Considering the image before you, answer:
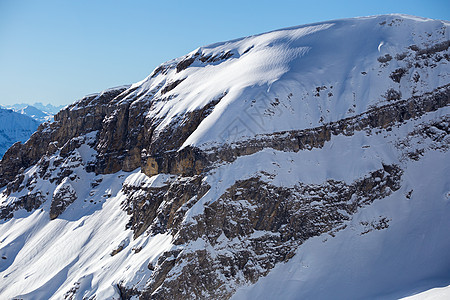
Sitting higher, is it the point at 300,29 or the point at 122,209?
the point at 300,29

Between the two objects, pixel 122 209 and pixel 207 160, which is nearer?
pixel 207 160

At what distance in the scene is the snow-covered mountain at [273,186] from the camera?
4184 centimetres


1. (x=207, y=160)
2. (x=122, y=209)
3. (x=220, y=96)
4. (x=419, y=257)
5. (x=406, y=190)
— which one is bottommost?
(x=419, y=257)

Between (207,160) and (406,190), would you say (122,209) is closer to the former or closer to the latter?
(207,160)

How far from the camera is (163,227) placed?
158 feet

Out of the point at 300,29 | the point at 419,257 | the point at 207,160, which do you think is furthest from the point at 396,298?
the point at 300,29

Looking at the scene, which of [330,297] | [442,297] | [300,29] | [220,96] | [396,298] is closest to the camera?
[442,297]

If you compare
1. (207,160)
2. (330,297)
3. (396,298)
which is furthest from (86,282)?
(396,298)

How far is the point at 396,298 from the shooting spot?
3697cm

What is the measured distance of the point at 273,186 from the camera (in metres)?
44.6

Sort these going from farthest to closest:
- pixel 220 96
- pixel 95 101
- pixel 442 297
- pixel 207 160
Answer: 1. pixel 95 101
2. pixel 220 96
3. pixel 207 160
4. pixel 442 297

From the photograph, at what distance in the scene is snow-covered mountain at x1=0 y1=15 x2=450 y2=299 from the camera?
137 feet

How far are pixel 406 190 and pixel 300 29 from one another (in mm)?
34391

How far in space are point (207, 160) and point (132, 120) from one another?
27871 mm
